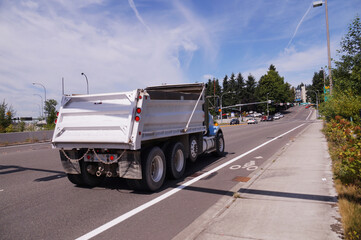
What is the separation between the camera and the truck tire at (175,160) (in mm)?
7035

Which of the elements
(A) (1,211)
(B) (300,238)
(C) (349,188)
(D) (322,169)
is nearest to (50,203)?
(A) (1,211)

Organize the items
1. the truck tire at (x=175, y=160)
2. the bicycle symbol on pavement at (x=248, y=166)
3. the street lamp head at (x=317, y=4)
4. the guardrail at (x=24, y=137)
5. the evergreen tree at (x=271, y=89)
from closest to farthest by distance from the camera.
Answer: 1. the truck tire at (x=175, y=160)
2. the bicycle symbol on pavement at (x=248, y=166)
3. the street lamp head at (x=317, y=4)
4. the guardrail at (x=24, y=137)
5. the evergreen tree at (x=271, y=89)

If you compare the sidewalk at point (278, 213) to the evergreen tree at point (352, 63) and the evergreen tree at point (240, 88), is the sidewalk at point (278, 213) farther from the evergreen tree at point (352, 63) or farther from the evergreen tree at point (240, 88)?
the evergreen tree at point (240, 88)

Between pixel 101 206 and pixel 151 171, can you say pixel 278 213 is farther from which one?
pixel 101 206

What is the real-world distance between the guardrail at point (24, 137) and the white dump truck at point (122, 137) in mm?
19116

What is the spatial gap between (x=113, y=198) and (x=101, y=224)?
1.44 m

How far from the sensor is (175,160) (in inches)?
296

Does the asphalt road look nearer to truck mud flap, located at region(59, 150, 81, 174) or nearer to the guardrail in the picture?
truck mud flap, located at region(59, 150, 81, 174)

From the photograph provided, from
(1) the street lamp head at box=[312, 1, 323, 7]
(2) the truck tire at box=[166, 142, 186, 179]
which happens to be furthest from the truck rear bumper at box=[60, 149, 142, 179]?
(1) the street lamp head at box=[312, 1, 323, 7]

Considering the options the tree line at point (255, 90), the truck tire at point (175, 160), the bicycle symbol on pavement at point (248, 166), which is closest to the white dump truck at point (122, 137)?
the truck tire at point (175, 160)

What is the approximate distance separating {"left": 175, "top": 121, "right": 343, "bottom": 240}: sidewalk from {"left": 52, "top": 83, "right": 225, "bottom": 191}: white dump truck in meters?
1.84

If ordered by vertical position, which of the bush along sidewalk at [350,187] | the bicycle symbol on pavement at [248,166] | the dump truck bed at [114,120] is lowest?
the bicycle symbol on pavement at [248,166]

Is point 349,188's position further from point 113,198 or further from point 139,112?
point 113,198

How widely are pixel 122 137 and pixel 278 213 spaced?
10.6ft
